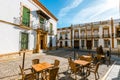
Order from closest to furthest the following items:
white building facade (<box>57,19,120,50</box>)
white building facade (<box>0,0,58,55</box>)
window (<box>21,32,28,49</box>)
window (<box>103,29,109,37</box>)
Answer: white building facade (<box>0,0,58,55</box>), window (<box>21,32,28,49</box>), white building facade (<box>57,19,120,50</box>), window (<box>103,29,109,37</box>)

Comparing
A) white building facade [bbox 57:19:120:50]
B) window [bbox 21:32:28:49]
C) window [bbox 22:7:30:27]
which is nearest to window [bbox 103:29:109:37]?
white building facade [bbox 57:19:120:50]

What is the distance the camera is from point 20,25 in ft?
36.5

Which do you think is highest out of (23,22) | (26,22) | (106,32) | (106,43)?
(26,22)

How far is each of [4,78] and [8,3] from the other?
25.9 feet

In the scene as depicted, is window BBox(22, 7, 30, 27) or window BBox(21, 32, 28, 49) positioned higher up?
window BBox(22, 7, 30, 27)

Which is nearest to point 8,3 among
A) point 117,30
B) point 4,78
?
point 4,78

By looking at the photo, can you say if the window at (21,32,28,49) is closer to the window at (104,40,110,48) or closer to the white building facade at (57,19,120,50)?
the white building facade at (57,19,120,50)

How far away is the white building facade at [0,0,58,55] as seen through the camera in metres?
9.35

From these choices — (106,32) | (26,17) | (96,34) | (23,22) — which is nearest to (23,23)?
(23,22)

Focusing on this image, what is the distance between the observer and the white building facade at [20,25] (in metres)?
9.35

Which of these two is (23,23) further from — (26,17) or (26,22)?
(26,17)

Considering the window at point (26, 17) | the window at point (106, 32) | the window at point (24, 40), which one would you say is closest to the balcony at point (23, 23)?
the window at point (26, 17)

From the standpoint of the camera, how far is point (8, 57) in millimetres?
9594

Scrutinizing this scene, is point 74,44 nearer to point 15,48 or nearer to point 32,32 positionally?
point 32,32
